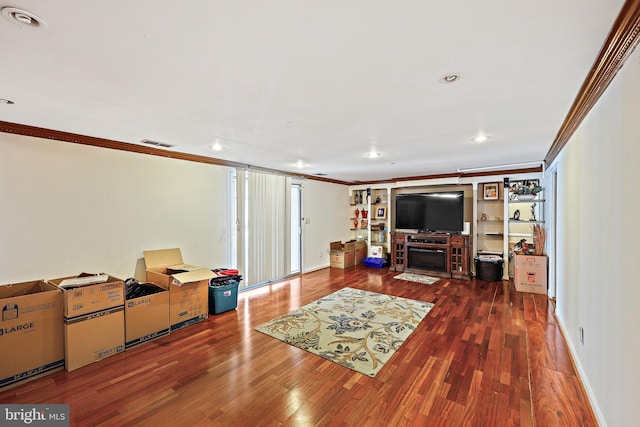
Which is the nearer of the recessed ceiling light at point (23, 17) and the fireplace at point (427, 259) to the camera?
the recessed ceiling light at point (23, 17)

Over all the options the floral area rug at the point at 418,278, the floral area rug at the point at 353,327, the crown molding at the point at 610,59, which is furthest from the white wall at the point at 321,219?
the crown molding at the point at 610,59

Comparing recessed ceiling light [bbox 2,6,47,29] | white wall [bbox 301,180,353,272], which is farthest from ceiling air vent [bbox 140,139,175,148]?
white wall [bbox 301,180,353,272]

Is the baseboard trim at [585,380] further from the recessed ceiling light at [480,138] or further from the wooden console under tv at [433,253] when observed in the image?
the wooden console under tv at [433,253]

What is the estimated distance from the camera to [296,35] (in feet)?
4.52

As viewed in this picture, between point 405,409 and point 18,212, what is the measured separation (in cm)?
405

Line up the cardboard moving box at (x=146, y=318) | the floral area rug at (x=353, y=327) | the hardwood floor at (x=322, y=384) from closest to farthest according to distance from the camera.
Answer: the hardwood floor at (x=322, y=384)
the floral area rug at (x=353, y=327)
the cardboard moving box at (x=146, y=318)

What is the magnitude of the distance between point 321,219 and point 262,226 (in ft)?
6.58

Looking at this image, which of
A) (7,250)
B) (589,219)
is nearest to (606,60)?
(589,219)

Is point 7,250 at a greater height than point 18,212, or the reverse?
point 18,212

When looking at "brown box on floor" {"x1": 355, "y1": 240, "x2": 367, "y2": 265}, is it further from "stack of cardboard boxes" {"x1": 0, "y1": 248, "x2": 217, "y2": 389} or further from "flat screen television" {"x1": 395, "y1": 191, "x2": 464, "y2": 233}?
"stack of cardboard boxes" {"x1": 0, "y1": 248, "x2": 217, "y2": 389}

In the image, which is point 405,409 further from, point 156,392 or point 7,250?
point 7,250

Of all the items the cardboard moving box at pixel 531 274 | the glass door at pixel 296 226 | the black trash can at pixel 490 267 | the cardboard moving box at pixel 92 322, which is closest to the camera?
the cardboard moving box at pixel 92 322

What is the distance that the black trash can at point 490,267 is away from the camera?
5539 millimetres

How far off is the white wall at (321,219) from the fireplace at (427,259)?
1.99 metres
